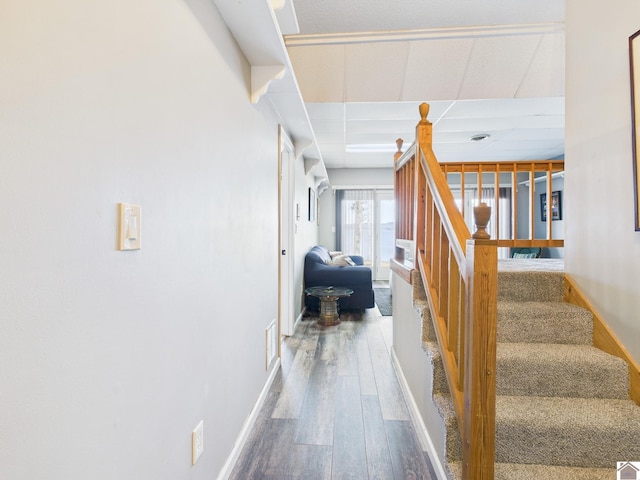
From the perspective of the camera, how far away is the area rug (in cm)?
458

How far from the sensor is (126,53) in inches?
32.7

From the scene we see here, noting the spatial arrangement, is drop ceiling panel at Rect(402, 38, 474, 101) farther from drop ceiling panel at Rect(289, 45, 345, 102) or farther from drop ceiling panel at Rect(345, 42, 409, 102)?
drop ceiling panel at Rect(289, 45, 345, 102)

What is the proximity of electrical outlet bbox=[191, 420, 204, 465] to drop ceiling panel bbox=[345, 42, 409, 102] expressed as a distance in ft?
9.83

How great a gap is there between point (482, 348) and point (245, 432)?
1393mm

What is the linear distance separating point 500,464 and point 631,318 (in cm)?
93

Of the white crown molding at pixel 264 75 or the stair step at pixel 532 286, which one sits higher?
the white crown molding at pixel 264 75

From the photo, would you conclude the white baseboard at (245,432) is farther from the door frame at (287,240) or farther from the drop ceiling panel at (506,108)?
the drop ceiling panel at (506,108)

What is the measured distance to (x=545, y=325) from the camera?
1.73m

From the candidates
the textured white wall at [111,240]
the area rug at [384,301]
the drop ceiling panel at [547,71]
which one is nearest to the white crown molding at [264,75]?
the textured white wall at [111,240]

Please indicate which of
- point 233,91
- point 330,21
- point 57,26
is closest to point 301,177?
point 330,21

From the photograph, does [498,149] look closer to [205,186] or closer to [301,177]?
[301,177]

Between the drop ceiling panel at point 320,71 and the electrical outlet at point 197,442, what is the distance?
2967 millimetres

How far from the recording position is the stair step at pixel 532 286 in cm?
192

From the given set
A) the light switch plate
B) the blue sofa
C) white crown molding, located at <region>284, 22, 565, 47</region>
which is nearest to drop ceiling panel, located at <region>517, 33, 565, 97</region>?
white crown molding, located at <region>284, 22, 565, 47</region>
